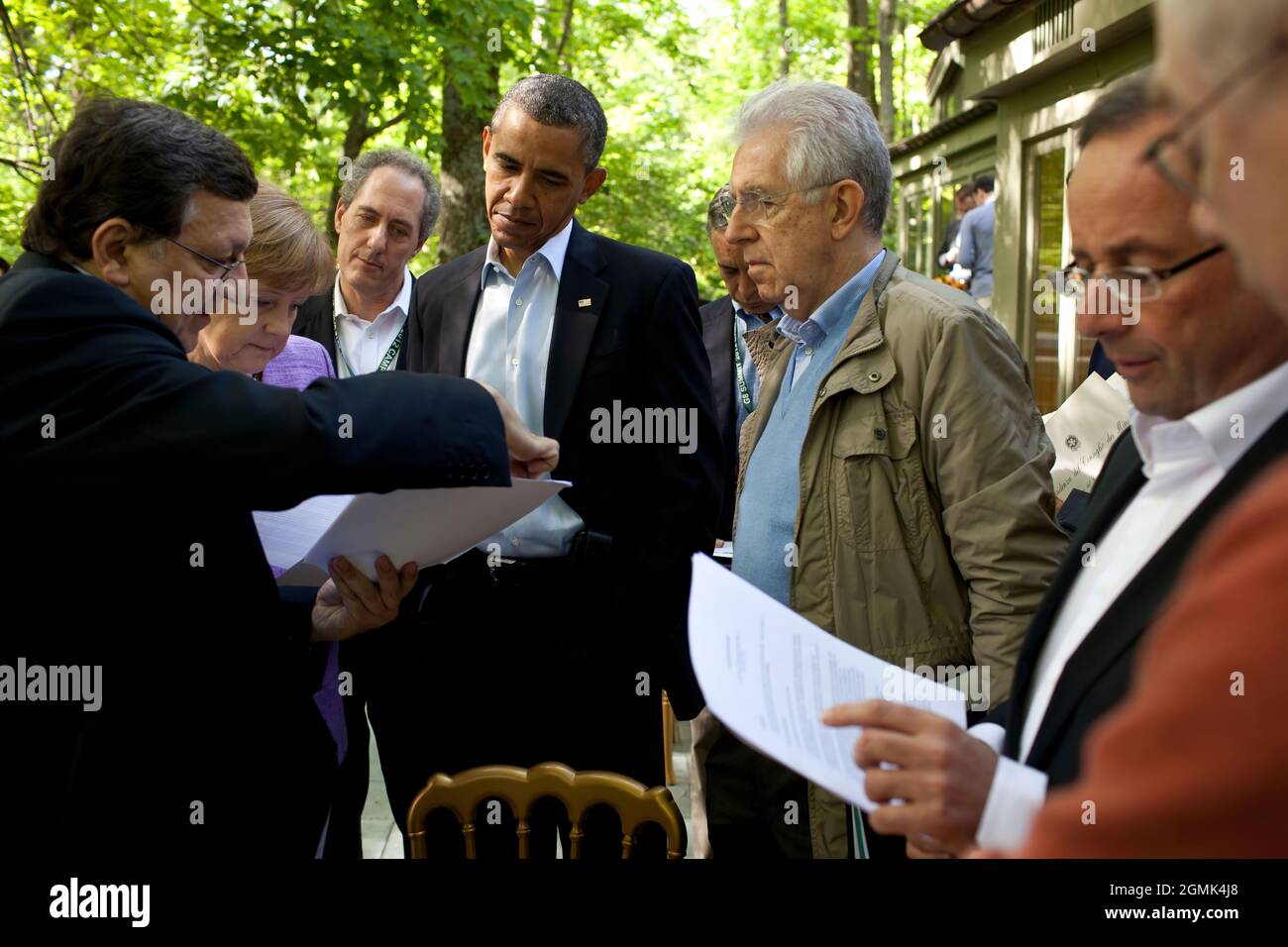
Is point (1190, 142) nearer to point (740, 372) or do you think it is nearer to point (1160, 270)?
point (1160, 270)

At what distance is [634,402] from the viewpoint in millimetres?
3568

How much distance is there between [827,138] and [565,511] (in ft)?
4.31

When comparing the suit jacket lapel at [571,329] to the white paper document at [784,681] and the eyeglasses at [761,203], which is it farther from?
the white paper document at [784,681]

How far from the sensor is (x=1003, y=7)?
1196 centimetres

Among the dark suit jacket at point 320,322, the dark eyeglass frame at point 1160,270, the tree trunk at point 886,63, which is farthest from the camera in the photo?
the tree trunk at point 886,63

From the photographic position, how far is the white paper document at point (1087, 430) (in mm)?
3281

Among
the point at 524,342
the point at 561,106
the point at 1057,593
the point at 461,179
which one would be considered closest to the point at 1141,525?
the point at 1057,593

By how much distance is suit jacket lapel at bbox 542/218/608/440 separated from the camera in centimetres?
347

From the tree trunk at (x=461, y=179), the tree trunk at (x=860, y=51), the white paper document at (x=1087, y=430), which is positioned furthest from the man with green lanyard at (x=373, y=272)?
the tree trunk at (x=860, y=51)

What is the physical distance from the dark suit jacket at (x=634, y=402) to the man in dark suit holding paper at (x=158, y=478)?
1265 mm

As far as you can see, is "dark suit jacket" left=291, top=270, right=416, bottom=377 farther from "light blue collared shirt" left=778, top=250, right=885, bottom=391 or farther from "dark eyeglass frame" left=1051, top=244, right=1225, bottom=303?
"dark eyeglass frame" left=1051, top=244, right=1225, bottom=303

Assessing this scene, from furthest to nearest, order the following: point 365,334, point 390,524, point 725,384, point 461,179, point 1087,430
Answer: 1. point 461,179
2. point 725,384
3. point 365,334
4. point 1087,430
5. point 390,524

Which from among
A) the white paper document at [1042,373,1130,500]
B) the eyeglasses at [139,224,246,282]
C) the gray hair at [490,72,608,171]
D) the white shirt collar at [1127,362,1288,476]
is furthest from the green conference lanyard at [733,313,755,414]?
the white shirt collar at [1127,362,1288,476]

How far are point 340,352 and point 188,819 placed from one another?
2719 mm
